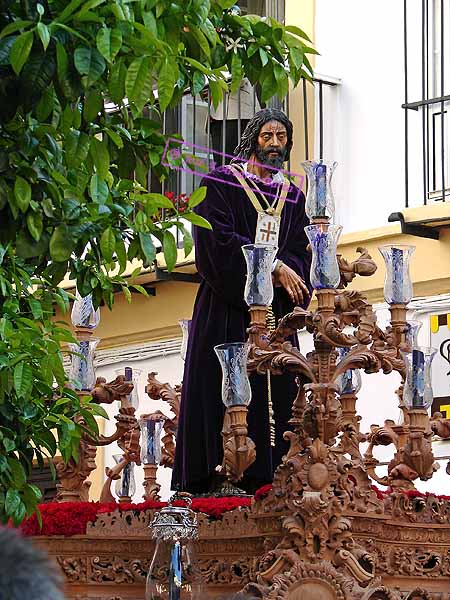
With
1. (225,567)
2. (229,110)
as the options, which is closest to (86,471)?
(225,567)

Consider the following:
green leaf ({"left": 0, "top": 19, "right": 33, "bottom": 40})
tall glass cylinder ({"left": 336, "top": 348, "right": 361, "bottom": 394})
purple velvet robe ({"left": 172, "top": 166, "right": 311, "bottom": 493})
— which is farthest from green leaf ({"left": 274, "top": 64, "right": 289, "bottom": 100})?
purple velvet robe ({"left": 172, "top": 166, "right": 311, "bottom": 493})

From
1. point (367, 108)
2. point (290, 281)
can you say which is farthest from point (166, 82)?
point (367, 108)

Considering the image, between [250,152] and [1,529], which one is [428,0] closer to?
[250,152]

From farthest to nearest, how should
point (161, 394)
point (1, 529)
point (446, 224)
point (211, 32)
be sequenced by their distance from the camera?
point (446, 224)
point (161, 394)
point (211, 32)
point (1, 529)

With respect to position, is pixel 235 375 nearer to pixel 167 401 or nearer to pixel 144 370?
pixel 167 401

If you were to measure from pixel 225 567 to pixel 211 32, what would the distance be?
214 cm

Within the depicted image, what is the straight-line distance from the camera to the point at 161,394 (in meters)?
6.92

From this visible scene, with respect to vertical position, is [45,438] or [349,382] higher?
[349,382]

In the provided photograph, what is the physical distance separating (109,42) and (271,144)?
3.24 m

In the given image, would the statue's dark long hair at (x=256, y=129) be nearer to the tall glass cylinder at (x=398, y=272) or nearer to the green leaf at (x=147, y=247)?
the tall glass cylinder at (x=398, y=272)

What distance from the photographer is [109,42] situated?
11.0ft

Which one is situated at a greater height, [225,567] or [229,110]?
[229,110]

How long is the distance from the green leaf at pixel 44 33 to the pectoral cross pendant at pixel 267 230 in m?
3.07

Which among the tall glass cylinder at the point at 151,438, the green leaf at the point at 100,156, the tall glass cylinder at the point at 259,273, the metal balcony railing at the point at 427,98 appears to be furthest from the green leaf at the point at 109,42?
the metal balcony railing at the point at 427,98
